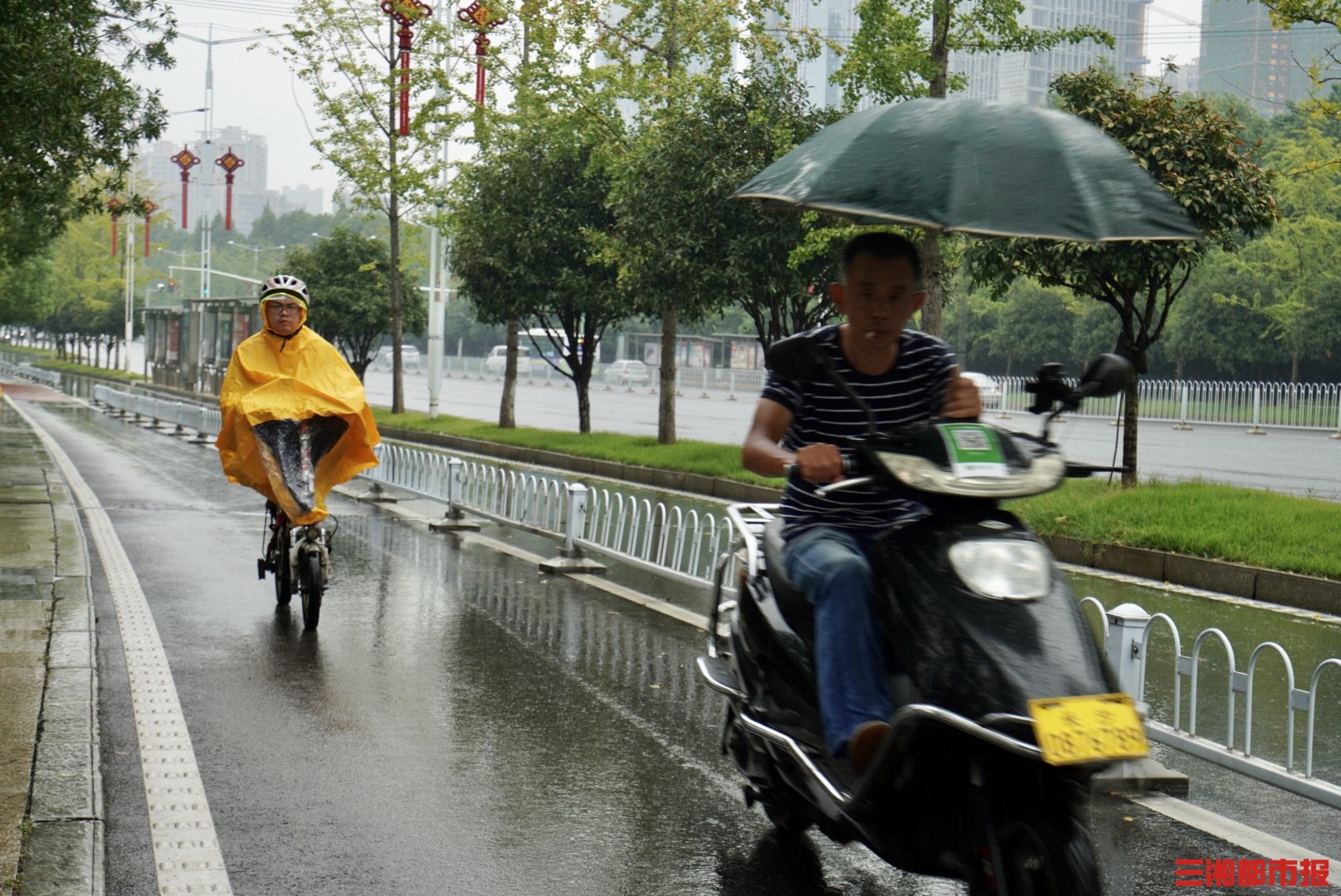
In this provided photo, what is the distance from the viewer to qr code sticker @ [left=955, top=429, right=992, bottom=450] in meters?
3.49

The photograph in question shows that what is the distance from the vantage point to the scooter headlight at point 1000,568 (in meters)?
3.35

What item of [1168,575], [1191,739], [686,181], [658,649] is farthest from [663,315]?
[1191,739]

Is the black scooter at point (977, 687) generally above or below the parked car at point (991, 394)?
below

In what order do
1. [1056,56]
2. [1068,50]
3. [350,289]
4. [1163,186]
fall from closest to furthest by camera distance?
[1163,186] → [350,289] → [1056,56] → [1068,50]

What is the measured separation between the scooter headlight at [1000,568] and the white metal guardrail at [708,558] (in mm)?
1107

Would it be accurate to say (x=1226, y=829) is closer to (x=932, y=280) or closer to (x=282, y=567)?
(x=282, y=567)

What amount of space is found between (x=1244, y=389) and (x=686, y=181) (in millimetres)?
20524

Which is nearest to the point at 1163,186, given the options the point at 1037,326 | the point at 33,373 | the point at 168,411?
the point at 168,411

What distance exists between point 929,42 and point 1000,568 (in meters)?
13.5

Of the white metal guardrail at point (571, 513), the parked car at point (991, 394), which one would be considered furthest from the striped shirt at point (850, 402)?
the parked car at point (991, 394)

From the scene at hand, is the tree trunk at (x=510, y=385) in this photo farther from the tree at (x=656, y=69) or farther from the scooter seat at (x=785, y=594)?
the scooter seat at (x=785, y=594)

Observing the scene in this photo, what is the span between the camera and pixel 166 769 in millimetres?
5340

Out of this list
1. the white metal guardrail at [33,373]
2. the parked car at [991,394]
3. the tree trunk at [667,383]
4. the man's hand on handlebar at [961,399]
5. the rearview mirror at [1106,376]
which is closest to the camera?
the rearview mirror at [1106,376]

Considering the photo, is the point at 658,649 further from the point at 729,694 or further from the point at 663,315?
the point at 663,315
